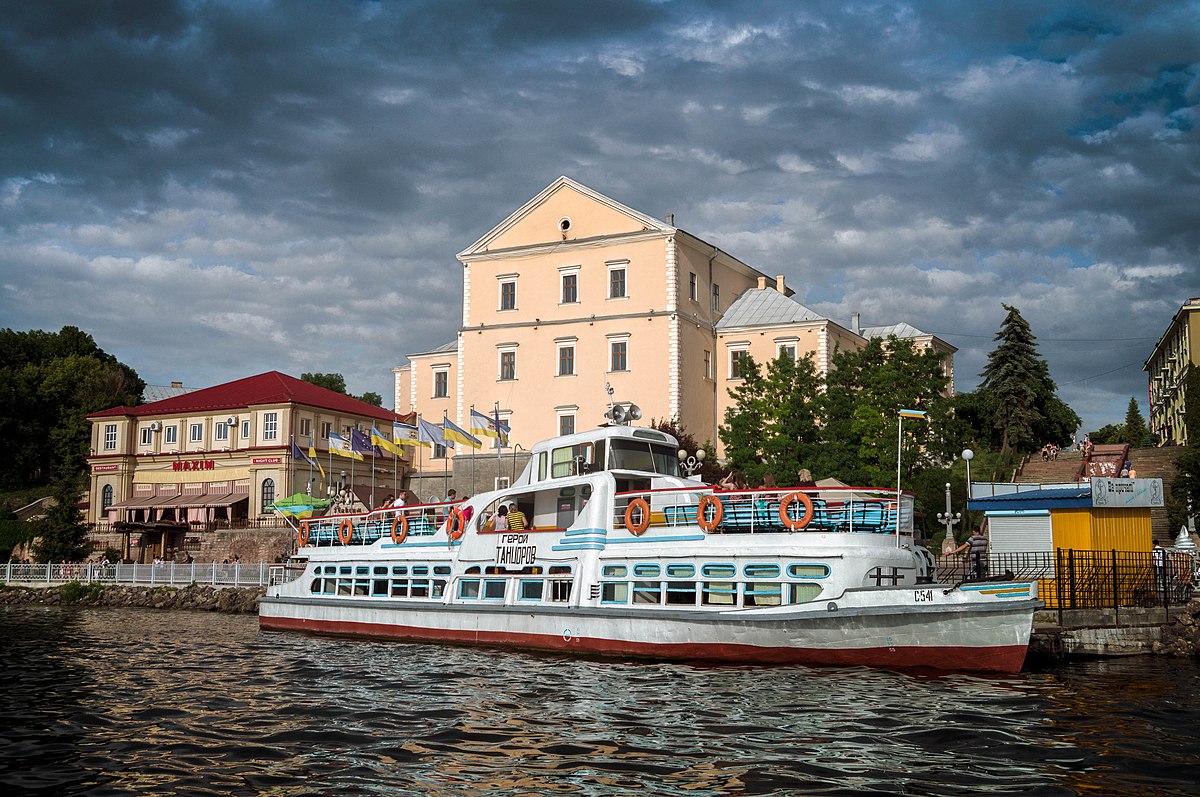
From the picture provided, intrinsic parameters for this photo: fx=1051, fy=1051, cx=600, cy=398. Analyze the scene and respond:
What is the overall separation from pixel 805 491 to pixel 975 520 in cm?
2335

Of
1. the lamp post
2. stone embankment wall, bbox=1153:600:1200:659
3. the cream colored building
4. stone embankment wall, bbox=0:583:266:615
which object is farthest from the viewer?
the cream colored building

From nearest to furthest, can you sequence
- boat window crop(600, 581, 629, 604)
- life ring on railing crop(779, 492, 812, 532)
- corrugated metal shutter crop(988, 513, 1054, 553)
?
1. life ring on railing crop(779, 492, 812, 532)
2. boat window crop(600, 581, 629, 604)
3. corrugated metal shutter crop(988, 513, 1054, 553)

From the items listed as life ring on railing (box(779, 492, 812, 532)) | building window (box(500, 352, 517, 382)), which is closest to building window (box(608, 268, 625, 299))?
building window (box(500, 352, 517, 382))

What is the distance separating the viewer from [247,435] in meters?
61.8

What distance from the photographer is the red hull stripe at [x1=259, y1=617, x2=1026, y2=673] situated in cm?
1856

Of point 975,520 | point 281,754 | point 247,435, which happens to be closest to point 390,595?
point 281,754

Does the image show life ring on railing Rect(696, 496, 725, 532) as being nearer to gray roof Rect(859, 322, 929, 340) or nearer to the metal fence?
the metal fence

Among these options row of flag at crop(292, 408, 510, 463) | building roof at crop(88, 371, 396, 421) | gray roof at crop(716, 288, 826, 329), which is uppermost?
gray roof at crop(716, 288, 826, 329)

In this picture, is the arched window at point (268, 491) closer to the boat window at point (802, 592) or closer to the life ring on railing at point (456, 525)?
the life ring on railing at point (456, 525)

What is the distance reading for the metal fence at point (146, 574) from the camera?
146ft

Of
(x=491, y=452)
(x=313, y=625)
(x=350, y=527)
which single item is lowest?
(x=313, y=625)

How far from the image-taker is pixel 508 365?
195ft

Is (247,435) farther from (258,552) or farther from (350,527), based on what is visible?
(350,527)

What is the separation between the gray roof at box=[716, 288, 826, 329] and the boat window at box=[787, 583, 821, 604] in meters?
39.0
